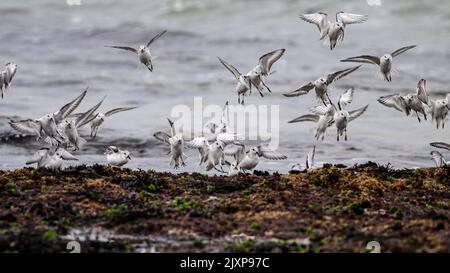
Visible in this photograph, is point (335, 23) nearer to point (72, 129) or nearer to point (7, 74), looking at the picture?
point (72, 129)

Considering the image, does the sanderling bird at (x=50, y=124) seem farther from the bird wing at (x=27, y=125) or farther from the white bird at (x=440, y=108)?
the white bird at (x=440, y=108)

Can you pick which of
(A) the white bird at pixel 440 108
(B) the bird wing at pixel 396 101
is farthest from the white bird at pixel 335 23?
(A) the white bird at pixel 440 108

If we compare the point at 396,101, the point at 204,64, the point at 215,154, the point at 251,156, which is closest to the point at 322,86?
the point at 396,101

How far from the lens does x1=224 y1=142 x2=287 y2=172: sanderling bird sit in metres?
10.0

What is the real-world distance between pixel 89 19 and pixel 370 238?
800 inches

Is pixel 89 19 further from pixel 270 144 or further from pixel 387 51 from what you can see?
pixel 270 144

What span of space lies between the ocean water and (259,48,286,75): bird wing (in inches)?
51.5

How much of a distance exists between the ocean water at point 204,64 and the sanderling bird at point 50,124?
1.31 metres

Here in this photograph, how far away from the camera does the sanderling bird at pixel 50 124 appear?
9.91 metres

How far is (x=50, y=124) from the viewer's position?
9.91m

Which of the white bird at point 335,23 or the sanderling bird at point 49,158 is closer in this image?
the sanderling bird at point 49,158

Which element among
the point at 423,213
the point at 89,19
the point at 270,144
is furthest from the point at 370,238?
the point at 89,19

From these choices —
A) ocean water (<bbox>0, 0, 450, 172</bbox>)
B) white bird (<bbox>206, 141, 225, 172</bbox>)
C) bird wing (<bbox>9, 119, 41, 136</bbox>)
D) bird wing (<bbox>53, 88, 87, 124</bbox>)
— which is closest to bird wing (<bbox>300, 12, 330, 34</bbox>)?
ocean water (<bbox>0, 0, 450, 172</bbox>)

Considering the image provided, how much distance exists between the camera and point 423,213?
26.2ft
